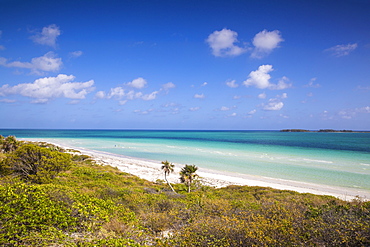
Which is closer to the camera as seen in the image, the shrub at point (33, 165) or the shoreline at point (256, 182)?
the shrub at point (33, 165)

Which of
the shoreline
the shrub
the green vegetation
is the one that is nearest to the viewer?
the green vegetation

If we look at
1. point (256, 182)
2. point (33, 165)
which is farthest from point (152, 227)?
point (256, 182)

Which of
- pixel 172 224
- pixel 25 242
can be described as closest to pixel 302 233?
pixel 172 224

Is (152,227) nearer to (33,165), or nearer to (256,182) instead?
(33,165)

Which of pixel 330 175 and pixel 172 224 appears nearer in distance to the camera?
pixel 172 224

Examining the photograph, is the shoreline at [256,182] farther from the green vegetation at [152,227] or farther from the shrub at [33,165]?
the green vegetation at [152,227]

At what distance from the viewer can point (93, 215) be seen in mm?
9031

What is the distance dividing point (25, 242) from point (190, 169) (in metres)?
22.2

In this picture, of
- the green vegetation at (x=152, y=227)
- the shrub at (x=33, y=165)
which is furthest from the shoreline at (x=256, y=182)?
the green vegetation at (x=152, y=227)

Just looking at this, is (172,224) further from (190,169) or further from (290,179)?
(290,179)

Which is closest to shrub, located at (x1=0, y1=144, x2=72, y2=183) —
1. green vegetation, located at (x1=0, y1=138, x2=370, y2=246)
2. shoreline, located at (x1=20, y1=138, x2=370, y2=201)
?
green vegetation, located at (x1=0, y1=138, x2=370, y2=246)

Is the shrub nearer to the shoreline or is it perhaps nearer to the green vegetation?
the green vegetation

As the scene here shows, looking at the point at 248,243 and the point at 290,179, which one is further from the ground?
the point at 248,243

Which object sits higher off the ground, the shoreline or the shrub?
the shrub
